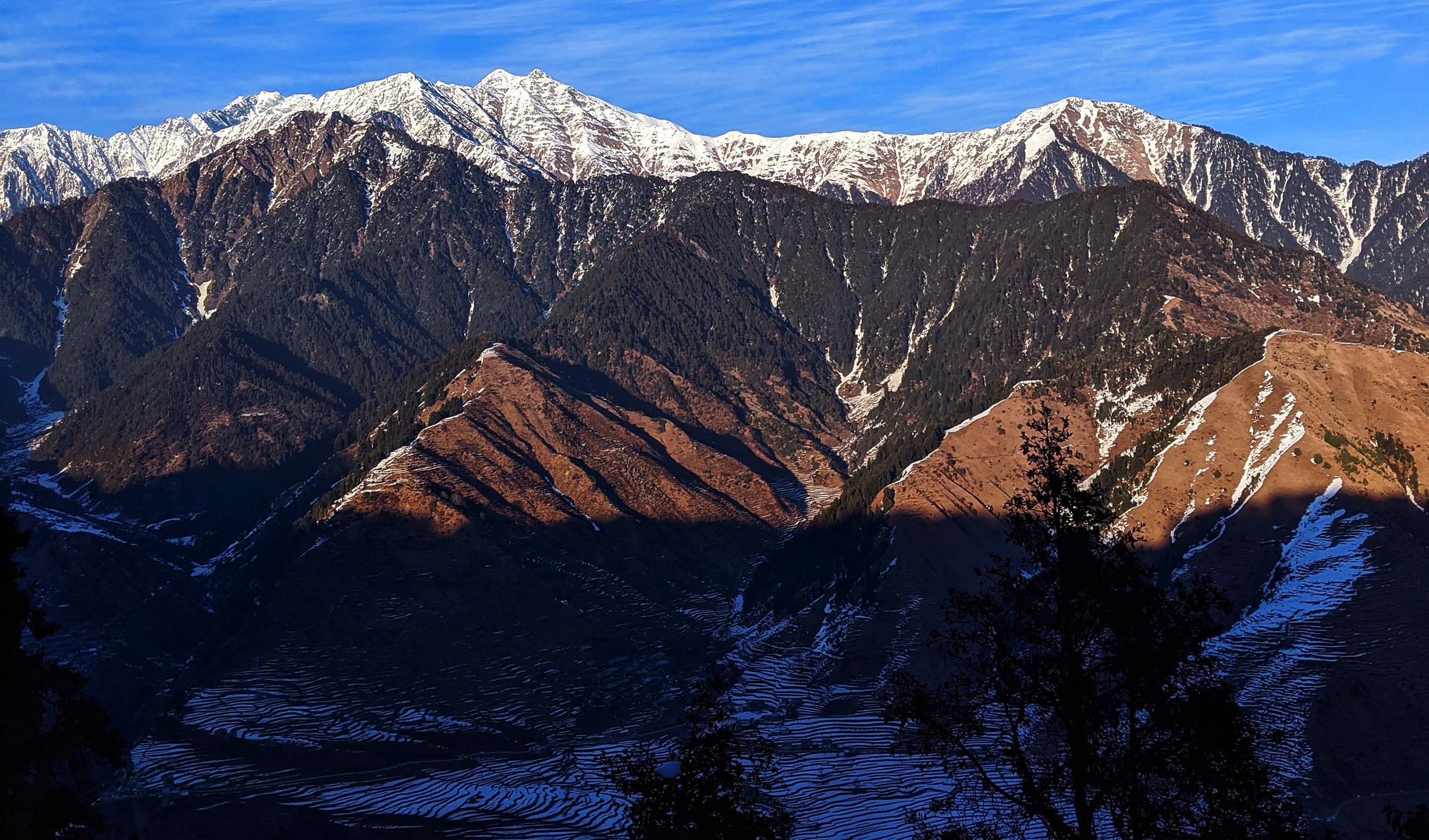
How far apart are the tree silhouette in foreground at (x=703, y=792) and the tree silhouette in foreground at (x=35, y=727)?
2000 cm

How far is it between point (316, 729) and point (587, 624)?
3837cm

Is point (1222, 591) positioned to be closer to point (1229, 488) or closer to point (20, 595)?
point (20, 595)

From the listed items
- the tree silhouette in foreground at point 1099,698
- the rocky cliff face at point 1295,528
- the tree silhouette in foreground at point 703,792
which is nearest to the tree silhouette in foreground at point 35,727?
the tree silhouette in foreground at point 703,792

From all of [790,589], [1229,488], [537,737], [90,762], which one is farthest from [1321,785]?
[90,762]

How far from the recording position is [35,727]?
69.1 metres

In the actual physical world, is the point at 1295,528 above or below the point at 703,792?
above

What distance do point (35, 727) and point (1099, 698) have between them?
168 feet

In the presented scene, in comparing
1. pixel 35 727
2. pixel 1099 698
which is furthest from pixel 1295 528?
pixel 1099 698

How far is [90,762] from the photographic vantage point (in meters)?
139

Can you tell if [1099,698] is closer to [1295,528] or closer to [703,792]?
[703,792]

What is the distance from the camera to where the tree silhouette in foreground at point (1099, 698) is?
3819 centimetres

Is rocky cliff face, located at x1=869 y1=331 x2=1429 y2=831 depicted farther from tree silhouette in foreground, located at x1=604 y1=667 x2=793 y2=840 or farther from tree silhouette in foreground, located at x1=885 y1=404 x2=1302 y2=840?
→ tree silhouette in foreground, located at x1=885 y1=404 x2=1302 y2=840

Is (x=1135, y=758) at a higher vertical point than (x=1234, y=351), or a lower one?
lower

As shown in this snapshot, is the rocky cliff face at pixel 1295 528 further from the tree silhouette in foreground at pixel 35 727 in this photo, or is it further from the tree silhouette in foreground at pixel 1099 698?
the tree silhouette in foreground at pixel 35 727
